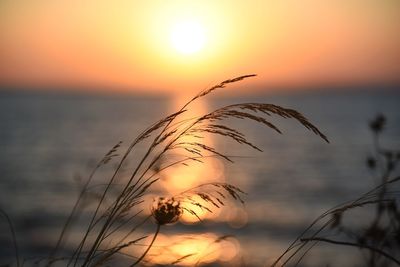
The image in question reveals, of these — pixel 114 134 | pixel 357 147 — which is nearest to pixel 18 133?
pixel 114 134

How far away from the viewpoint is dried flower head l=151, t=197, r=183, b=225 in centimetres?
184

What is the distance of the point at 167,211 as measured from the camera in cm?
186

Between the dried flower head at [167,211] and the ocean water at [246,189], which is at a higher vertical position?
the dried flower head at [167,211]

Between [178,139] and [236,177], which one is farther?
[236,177]

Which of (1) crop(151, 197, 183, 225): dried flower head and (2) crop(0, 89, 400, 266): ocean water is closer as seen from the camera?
(1) crop(151, 197, 183, 225): dried flower head

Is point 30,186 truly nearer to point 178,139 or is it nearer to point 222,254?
point 222,254

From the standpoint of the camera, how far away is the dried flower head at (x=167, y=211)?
184 cm

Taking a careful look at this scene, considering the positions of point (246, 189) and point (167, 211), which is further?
point (246, 189)

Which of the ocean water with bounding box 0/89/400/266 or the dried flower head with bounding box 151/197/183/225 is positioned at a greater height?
the dried flower head with bounding box 151/197/183/225

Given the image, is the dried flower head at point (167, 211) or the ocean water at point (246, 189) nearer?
the dried flower head at point (167, 211)

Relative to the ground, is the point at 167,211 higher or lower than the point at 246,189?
higher

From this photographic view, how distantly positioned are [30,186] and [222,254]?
42.8 feet

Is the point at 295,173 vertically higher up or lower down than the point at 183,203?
lower down

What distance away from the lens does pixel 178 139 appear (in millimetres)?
1806
